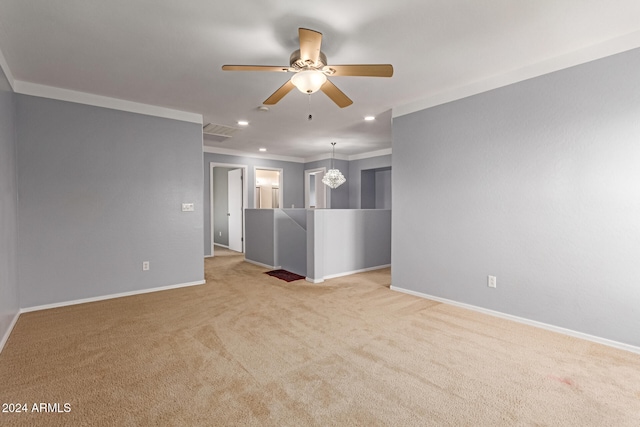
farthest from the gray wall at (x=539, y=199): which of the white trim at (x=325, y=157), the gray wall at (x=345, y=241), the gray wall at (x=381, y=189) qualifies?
the gray wall at (x=381, y=189)

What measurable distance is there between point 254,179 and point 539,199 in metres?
6.15

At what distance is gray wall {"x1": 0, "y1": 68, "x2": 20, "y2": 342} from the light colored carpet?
0.83ft

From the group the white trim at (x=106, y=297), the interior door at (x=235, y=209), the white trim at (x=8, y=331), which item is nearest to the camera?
the white trim at (x=8, y=331)

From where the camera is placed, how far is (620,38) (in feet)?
8.16

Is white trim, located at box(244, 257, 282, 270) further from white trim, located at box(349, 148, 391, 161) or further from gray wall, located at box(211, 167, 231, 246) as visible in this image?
white trim, located at box(349, 148, 391, 161)

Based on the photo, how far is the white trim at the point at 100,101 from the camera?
3342 millimetres

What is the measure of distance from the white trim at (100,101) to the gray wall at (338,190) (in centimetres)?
409

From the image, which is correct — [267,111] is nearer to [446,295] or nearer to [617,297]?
[446,295]

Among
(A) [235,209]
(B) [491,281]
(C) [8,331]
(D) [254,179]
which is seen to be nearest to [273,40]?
(B) [491,281]

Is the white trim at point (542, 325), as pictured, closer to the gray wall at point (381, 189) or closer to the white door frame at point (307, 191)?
the white door frame at point (307, 191)

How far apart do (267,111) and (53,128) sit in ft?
8.30

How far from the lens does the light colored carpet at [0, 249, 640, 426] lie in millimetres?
1710

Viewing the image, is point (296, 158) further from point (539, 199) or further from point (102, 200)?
point (539, 199)

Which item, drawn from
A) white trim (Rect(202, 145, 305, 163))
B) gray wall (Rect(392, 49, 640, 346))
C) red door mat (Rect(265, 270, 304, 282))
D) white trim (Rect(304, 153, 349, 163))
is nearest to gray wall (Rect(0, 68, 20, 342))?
red door mat (Rect(265, 270, 304, 282))
